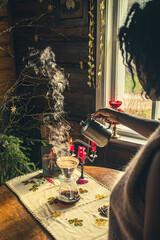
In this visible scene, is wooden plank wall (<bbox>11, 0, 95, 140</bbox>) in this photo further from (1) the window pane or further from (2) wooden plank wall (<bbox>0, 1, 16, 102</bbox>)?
(1) the window pane

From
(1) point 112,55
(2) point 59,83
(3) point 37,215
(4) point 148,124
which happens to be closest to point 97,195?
(3) point 37,215

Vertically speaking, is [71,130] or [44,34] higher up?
[44,34]

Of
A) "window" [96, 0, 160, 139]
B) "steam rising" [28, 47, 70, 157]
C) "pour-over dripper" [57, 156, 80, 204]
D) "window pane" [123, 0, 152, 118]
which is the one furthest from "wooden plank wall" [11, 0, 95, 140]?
"pour-over dripper" [57, 156, 80, 204]

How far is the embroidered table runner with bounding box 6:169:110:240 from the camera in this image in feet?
3.70

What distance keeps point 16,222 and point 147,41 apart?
3.37ft

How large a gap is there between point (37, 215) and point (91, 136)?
53 centimetres

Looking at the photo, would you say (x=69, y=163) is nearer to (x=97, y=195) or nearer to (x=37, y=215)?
(x=97, y=195)

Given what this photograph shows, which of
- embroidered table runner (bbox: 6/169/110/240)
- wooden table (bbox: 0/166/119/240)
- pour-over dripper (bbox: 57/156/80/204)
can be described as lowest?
wooden table (bbox: 0/166/119/240)

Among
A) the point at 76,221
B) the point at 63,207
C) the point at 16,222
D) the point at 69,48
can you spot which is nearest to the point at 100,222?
the point at 76,221

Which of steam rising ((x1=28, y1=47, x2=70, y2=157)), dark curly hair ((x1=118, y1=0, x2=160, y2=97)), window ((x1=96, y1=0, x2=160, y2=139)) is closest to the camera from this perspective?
dark curly hair ((x1=118, y1=0, x2=160, y2=97))

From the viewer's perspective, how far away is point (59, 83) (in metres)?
3.03

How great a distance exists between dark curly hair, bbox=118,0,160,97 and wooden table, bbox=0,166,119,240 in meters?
0.82

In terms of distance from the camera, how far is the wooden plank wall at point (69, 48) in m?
2.53

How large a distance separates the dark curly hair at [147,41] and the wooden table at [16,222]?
0.82 m
